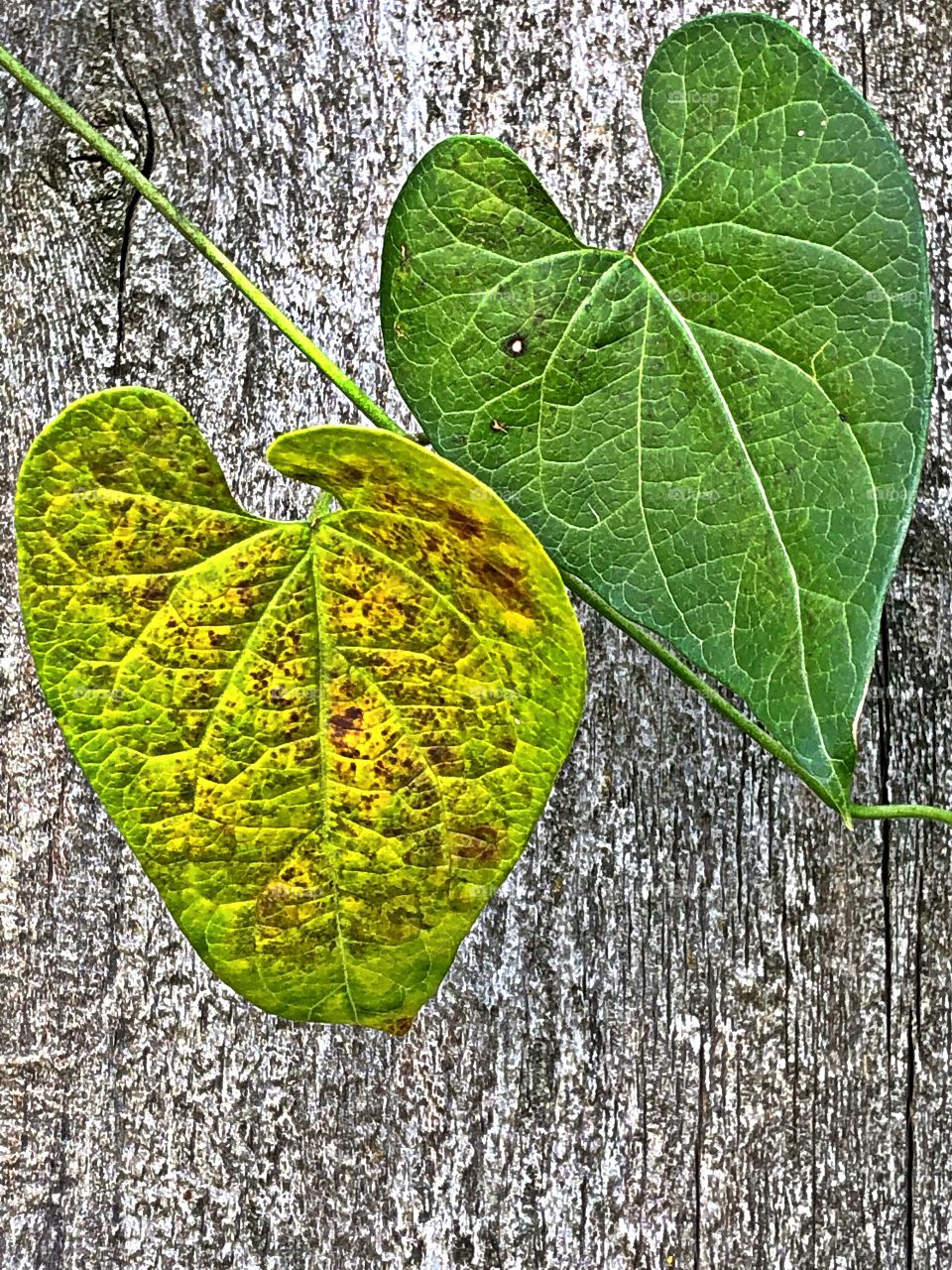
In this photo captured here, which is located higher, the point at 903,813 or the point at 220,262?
the point at 220,262

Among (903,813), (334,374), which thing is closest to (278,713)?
(334,374)

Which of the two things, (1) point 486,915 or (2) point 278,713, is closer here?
Answer: (2) point 278,713

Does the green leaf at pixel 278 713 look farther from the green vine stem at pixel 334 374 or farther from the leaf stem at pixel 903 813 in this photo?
the leaf stem at pixel 903 813

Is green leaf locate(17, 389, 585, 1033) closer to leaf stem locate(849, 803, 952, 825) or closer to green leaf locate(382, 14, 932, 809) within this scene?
green leaf locate(382, 14, 932, 809)

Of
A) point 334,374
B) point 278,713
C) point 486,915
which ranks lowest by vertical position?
point 486,915

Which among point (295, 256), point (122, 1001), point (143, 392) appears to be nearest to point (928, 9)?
point (295, 256)

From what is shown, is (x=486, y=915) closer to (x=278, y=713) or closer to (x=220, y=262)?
(x=278, y=713)

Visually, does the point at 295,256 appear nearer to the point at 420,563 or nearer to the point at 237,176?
the point at 237,176
